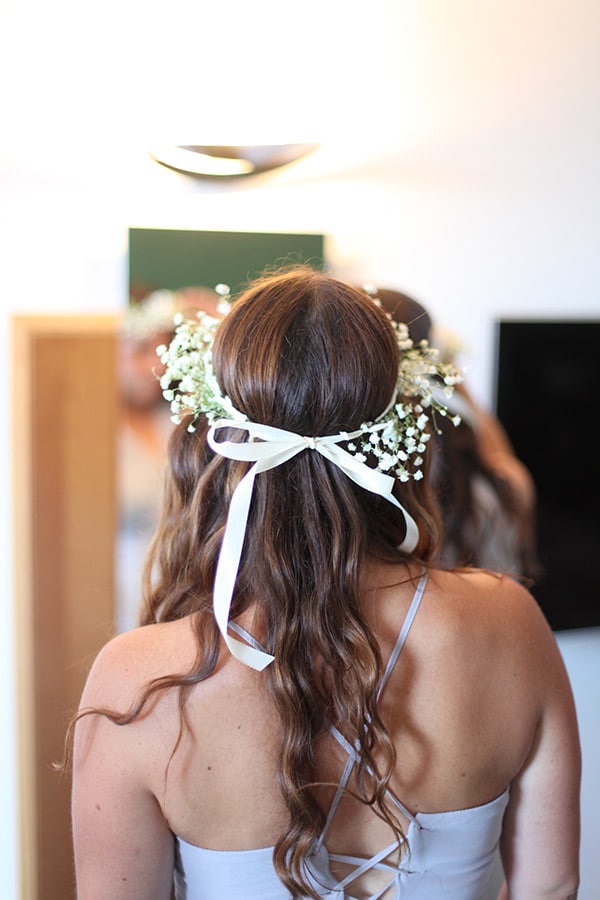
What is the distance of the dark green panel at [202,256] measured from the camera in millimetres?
1445

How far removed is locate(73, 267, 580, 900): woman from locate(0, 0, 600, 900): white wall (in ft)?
2.09

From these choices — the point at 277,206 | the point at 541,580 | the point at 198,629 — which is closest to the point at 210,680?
the point at 198,629

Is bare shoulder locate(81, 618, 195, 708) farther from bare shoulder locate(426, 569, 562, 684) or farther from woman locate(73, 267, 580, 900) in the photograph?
bare shoulder locate(426, 569, 562, 684)

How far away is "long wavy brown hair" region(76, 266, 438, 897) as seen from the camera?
82 centimetres

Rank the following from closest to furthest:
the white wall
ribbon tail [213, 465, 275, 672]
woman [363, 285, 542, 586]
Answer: ribbon tail [213, 465, 275, 672] → the white wall → woman [363, 285, 542, 586]

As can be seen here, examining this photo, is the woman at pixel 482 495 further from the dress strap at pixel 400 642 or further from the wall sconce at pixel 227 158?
the dress strap at pixel 400 642

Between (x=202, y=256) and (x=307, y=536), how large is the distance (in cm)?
78

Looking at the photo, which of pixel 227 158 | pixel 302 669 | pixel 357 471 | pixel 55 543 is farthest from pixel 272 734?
pixel 227 158

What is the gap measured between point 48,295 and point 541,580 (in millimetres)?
1169

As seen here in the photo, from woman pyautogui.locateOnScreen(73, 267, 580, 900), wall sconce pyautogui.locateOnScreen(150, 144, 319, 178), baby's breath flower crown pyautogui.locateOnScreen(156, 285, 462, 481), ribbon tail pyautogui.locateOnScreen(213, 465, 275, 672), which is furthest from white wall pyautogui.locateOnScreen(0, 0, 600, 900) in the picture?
ribbon tail pyautogui.locateOnScreen(213, 465, 275, 672)

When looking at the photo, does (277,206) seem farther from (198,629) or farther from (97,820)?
(97,820)

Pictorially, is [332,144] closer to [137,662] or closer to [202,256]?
[202,256]

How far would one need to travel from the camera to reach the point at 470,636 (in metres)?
0.89

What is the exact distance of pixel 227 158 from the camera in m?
1.48
